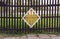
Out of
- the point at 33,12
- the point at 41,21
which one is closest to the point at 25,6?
the point at 33,12

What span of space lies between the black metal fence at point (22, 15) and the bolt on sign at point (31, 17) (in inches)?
5.1

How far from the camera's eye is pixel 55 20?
678 centimetres

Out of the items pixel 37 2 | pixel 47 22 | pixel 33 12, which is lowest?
pixel 47 22

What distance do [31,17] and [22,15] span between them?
0.39m

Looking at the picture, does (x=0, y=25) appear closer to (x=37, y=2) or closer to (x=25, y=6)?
(x=25, y=6)

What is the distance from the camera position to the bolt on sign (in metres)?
6.50

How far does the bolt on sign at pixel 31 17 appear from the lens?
650 cm

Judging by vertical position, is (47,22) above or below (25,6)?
below

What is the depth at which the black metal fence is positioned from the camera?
21.3 feet

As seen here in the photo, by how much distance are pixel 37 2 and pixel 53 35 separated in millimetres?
1544

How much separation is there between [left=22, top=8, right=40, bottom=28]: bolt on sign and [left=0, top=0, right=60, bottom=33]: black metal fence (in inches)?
5.1

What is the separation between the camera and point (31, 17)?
6.48 meters

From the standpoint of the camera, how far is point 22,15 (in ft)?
21.6

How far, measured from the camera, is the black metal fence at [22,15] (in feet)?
21.3
